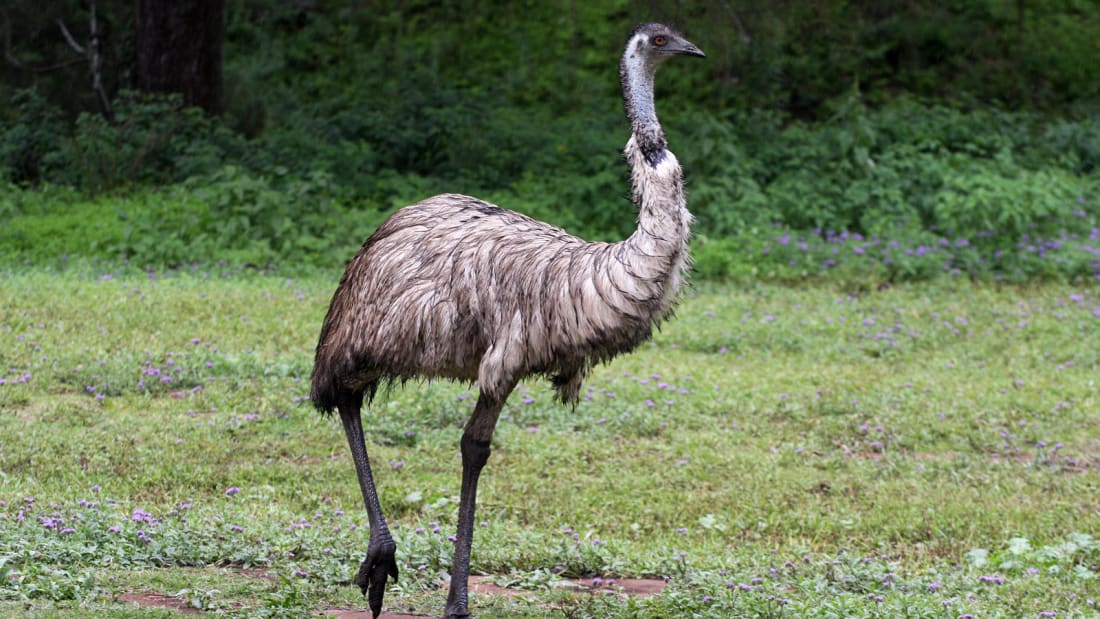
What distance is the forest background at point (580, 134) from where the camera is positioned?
487 inches

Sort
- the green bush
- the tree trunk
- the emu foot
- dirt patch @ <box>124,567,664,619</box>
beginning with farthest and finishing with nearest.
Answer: the tree trunk < the green bush < dirt patch @ <box>124,567,664,619</box> < the emu foot

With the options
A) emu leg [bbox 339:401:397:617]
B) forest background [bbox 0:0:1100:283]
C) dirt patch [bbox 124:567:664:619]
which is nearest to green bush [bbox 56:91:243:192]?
forest background [bbox 0:0:1100:283]

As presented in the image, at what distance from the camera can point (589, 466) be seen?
306 inches

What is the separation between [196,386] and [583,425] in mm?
2263

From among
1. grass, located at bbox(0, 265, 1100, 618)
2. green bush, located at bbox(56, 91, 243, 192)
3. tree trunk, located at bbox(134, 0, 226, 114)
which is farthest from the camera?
tree trunk, located at bbox(134, 0, 226, 114)

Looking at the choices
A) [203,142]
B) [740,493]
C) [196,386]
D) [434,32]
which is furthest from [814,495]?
[434,32]

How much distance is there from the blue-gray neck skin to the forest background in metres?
7.14

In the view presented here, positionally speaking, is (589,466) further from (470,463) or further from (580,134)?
(580,134)

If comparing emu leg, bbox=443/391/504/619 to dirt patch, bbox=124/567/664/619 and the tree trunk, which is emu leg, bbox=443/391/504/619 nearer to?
dirt patch, bbox=124/567/664/619

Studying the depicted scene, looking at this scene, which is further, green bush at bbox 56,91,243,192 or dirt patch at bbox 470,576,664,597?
green bush at bbox 56,91,243,192

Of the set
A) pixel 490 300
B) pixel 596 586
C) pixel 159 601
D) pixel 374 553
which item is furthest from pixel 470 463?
pixel 159 601

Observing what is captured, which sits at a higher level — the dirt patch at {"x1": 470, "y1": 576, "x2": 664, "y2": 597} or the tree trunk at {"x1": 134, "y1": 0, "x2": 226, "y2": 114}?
the tree trunk at {"x1": 134, "y1": 0, "x2": 226, "y2": 114}

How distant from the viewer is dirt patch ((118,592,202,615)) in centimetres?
519

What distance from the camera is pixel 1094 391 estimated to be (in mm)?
9164
